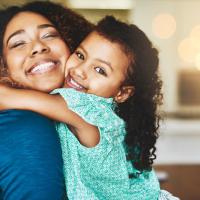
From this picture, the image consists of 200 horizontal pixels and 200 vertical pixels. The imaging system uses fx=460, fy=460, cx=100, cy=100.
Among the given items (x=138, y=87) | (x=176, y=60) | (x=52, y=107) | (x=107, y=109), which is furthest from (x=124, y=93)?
(x=176, y=60)

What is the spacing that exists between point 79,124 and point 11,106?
0.19 m

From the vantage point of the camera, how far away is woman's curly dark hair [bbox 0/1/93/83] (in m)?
1.60

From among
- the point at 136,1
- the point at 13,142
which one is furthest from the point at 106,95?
the point at 136,1

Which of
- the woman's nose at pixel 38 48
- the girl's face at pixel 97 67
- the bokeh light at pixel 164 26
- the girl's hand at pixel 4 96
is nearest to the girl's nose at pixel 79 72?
the girl's face at pixel 97 67

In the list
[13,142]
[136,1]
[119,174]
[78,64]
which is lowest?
[119,174]

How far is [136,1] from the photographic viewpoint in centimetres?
480

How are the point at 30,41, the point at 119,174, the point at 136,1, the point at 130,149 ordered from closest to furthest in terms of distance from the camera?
1. the point at 119,174
2. the point at 30,41
3. the point at 130,149
4. the point at 136,1

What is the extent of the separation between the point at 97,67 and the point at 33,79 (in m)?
0.21

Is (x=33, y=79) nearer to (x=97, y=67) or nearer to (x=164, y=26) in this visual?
(x=97, y=67)

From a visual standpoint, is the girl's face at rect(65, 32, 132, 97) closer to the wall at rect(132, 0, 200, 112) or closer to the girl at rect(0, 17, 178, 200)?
the girl at rect(0, 17, 178, 200)

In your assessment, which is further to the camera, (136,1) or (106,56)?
(136,1)

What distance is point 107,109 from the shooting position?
132 centimetres

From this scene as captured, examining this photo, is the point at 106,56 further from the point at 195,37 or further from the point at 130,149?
the point at 195,37

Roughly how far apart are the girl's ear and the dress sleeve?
277 mm
